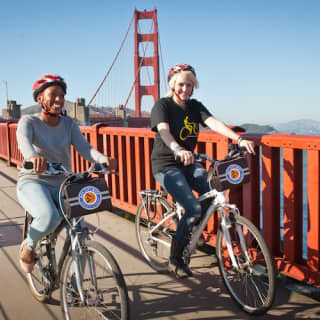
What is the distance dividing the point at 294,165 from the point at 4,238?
2.95 m

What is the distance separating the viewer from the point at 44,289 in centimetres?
274

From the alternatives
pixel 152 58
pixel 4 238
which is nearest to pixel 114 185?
pixel 4 238

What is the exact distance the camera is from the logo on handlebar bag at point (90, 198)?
2.10 m

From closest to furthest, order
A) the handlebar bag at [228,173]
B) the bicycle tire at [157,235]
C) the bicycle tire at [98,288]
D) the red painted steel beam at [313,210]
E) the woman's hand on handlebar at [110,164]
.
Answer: the bicycle tire at [98,288] → the woman's hand on handlebar at [110,164] → the handlebar bag at [228,173] → the red painted steel beam at [313,210] → the bicycle tire at [157,235]

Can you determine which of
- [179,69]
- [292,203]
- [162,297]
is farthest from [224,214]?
[179,69]

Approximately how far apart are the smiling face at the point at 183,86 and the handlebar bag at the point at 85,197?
1.03 metres

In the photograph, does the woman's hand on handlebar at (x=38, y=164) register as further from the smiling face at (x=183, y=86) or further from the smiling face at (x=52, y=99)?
the smiling face at (x=183, y=86)

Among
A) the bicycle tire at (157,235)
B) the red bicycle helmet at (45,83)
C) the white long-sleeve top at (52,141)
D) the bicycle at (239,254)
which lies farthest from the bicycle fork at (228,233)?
the red bicycle helmet at (45,83)

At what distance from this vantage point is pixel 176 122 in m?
2.90

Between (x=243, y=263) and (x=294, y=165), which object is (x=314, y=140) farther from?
(x=243, y=263)

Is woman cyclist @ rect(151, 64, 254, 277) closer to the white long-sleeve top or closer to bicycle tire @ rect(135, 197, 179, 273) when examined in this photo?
bicycle tire @ rect(135, 197, 179, 273)

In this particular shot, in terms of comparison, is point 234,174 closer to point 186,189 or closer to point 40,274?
point 186,189

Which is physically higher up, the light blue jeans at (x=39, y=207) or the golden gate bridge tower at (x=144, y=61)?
the golden gate bridge tower at (x=144, y=61)

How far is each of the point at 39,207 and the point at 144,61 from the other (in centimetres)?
5326
